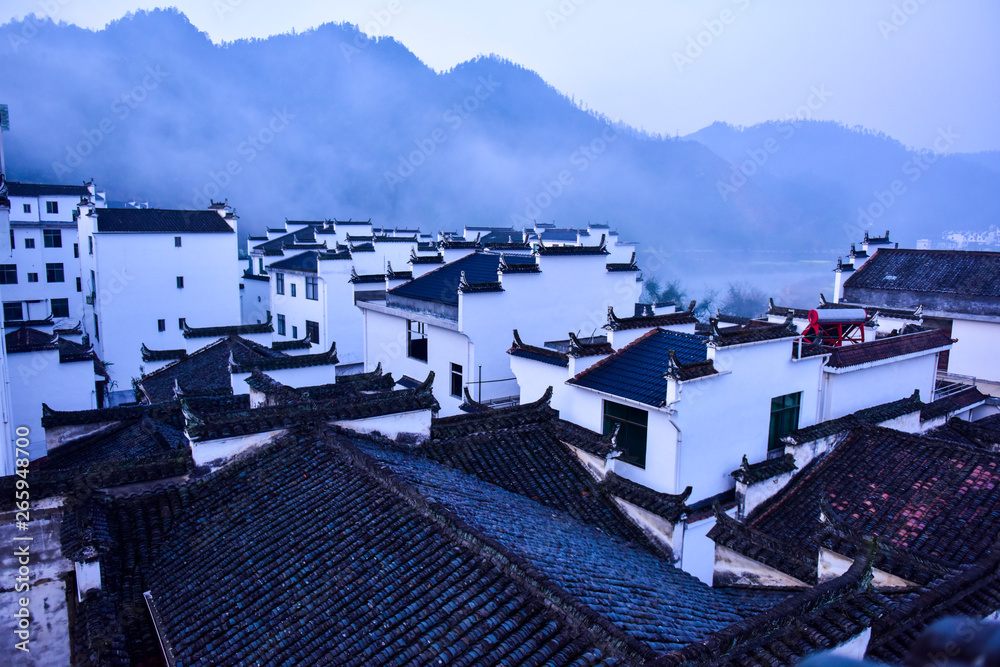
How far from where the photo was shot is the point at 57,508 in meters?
7.38

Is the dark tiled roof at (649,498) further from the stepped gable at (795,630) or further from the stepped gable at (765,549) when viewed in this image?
the stepped gable at (795,630)

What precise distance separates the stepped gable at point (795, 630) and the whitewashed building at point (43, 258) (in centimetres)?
3954

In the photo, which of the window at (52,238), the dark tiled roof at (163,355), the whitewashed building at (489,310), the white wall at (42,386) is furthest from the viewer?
the window at (52,238)

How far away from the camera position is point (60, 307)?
121 feet

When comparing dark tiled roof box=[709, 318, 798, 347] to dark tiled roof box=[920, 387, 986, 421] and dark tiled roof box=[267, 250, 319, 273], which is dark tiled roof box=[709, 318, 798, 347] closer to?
dark tiled roof box=[920, 387, 986, 421]

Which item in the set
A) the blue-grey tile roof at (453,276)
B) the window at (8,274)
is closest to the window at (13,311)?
the window at (8,274)

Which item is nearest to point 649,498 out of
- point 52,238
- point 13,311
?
Answer: point 13,311

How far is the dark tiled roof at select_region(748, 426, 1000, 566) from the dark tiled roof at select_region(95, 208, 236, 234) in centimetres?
3035

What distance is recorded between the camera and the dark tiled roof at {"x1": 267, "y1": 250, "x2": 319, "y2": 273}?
1230 inches

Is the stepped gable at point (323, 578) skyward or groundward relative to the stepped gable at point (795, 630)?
groundward

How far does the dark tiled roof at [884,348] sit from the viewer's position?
13.6m

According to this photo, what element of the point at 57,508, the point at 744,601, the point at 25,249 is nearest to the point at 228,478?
the point at 57,508

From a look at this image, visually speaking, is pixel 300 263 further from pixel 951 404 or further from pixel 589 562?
pixel 589 562

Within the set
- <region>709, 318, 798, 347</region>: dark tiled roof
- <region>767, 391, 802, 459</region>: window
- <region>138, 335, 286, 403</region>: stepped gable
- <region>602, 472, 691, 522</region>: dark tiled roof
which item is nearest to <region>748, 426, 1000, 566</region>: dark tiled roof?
<region>767, 391, 802, 459</region>: window
